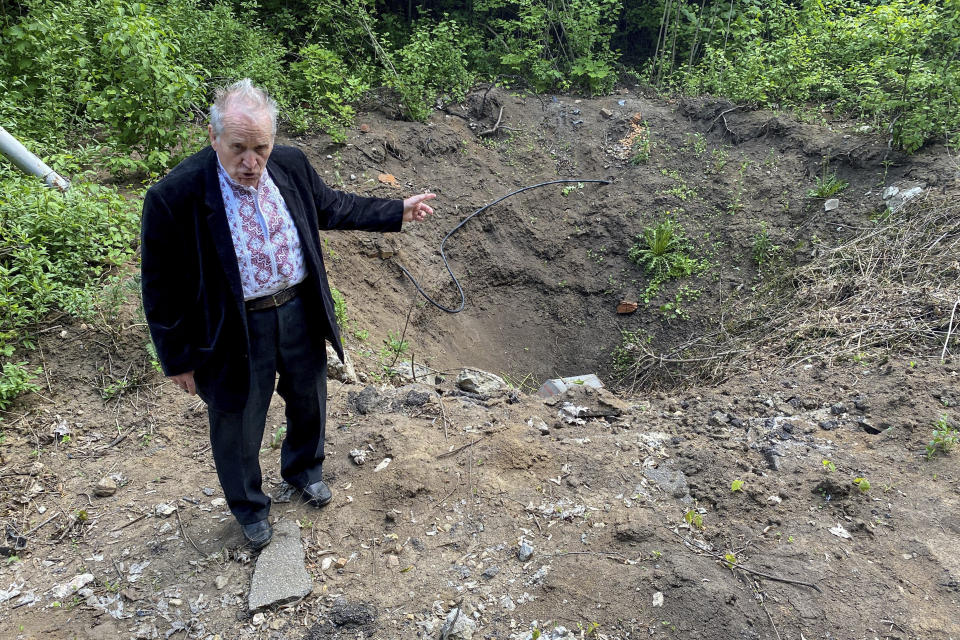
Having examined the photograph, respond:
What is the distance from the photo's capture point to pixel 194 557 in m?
2.79

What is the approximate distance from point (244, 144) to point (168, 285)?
61 cm

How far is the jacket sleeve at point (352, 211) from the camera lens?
2.62 m

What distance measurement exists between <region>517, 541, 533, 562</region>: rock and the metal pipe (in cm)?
419

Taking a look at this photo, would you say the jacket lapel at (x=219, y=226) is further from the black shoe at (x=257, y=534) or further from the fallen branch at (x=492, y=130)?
the fallen branch at (x=492, y=130)

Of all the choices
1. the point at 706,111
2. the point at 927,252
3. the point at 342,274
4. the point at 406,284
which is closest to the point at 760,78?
the point at 706,111

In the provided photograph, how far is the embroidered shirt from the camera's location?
2.22m

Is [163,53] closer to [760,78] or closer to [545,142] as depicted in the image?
[545,142]

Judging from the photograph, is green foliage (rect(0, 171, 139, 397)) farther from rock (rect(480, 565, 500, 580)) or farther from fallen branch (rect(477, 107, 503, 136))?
fallen branch (rect(477, 107, 503, 136))

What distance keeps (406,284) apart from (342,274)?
27.1 inches

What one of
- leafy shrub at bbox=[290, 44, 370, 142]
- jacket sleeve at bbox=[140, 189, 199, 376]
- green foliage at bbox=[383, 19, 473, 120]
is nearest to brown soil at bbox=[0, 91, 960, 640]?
jacket sleeve at bbox=[140, 189, 199, 376]

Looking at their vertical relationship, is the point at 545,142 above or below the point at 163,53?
below

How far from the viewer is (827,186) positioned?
18.8ft

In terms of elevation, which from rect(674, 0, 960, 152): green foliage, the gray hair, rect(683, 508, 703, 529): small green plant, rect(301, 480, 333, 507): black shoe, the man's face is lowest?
rect(301, 480, 333, 507): black shoe

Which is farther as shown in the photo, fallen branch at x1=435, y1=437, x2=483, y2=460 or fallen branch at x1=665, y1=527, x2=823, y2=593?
fallen branch at x1=435, y1=437, x2=483, y2=460
